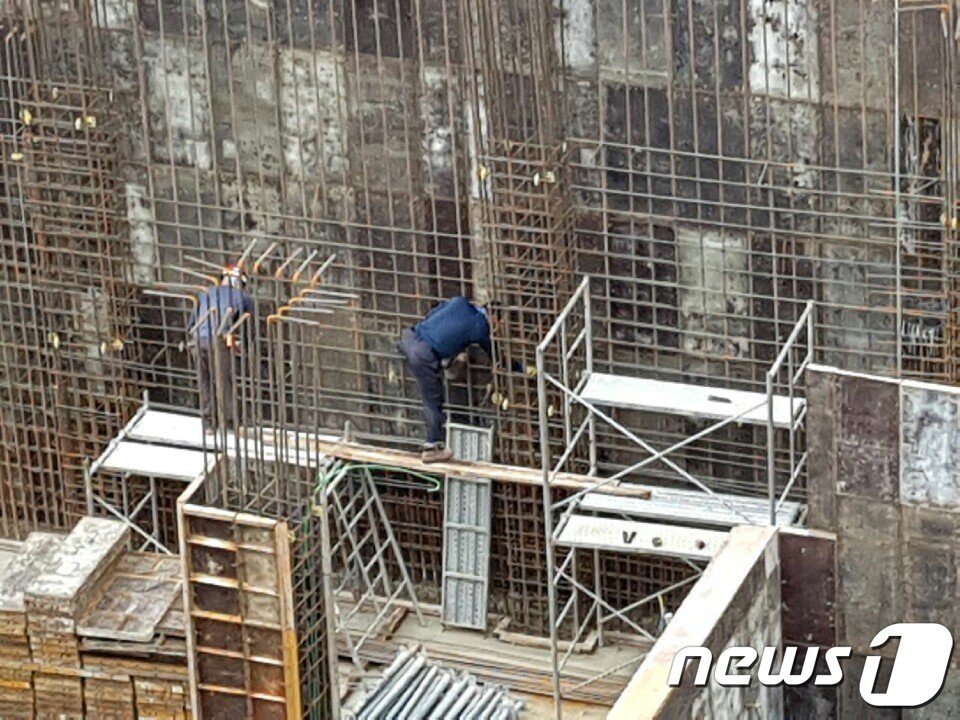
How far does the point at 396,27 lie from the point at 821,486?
6.34 m

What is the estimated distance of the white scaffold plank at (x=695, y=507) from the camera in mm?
34094

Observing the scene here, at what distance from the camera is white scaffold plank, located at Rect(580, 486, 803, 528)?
34.1 m

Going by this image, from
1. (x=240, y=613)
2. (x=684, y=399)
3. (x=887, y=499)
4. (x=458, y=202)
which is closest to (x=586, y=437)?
(x=684, y=399)

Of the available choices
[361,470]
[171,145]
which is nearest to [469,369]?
[361,470]

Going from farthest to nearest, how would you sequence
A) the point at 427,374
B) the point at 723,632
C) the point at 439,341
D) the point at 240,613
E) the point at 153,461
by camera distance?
1. the point at 153,461
2. the point at 427,374
3. the point at 439,341
4. the point at 240,613
5. the point at 723,632

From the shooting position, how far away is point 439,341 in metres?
35.1

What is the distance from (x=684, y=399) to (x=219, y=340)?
5039 mm

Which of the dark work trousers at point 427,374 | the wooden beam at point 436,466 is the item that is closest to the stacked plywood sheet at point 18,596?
the wooden beam at point 436,466

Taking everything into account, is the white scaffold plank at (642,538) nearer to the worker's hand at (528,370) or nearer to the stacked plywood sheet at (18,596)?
the worker's hand at (528,370)

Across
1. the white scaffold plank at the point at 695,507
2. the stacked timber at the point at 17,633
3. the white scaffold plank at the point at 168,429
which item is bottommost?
the stacked timber at the point at 17,633

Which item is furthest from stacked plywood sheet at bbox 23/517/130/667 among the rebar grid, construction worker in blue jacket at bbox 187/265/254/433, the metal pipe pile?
the metal pipe pile

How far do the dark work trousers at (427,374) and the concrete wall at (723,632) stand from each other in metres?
3.93

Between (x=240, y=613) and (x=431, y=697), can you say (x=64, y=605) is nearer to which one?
(x=240, y=613)

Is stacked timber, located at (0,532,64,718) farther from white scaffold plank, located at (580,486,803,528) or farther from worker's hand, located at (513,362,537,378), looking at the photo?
white scaffold plank, located at (580,486,803,528)
